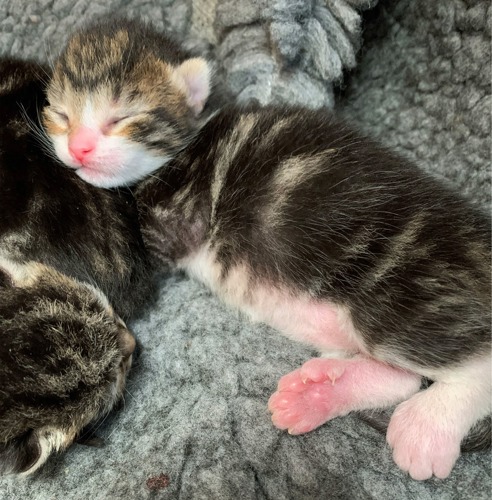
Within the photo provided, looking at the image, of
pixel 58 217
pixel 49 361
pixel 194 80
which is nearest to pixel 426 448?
pixel 49 361

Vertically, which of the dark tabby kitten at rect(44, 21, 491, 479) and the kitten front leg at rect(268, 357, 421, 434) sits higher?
the dark tabby kitten at rect(44, 21, 491, 479)

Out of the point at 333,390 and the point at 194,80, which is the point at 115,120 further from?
the point at 333,390

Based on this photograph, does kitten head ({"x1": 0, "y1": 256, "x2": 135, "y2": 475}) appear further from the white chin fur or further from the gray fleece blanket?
the white chin fur

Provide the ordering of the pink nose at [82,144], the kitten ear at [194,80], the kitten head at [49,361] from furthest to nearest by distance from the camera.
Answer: the kitten ear at [194,80] < the pink nose at [82,144] < the kitten head at [49,361]

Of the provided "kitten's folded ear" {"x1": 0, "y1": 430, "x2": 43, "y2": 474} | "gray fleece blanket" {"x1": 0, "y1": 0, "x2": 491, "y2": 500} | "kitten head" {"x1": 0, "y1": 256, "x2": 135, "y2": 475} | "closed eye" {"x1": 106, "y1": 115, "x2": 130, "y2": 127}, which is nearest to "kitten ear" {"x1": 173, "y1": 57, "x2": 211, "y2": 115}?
"closed eye" {"x1": 106, "y1": 115, "x2": 130, "y2": 127}

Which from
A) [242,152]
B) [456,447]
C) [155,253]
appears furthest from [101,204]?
[456,447]

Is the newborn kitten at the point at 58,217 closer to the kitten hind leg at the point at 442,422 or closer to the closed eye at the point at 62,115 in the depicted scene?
the closed eye at the point at 62,115

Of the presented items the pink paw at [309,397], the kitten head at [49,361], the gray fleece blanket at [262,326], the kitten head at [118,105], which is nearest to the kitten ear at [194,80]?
the kitten head at [118,105]
